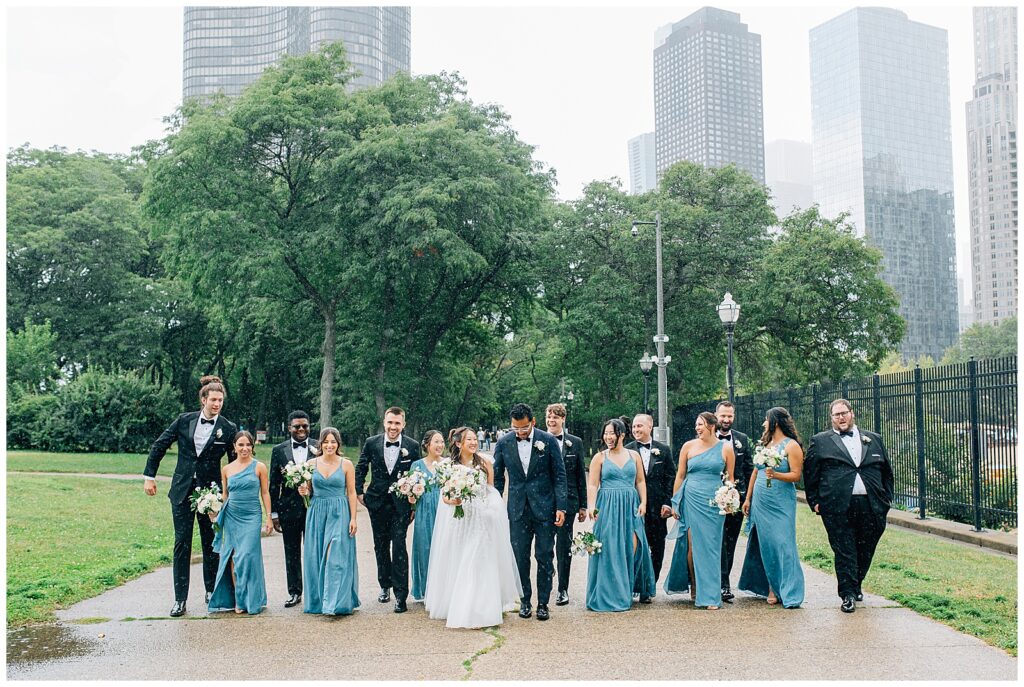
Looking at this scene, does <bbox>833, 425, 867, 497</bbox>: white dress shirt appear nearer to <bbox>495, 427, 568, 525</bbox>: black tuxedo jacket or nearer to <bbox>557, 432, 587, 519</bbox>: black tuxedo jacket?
<bbox>557, 432, 587, 519</bbox>: black tuxedo jacket

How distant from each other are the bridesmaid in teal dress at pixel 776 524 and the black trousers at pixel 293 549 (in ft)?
14.5

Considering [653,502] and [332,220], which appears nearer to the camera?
[653,502]

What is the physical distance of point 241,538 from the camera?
8.86 m

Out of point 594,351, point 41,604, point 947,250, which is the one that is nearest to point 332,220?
point 594,351

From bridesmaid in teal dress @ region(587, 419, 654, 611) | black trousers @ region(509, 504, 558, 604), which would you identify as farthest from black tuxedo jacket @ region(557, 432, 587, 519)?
black trousers @ region(509, 504, 558, 604)

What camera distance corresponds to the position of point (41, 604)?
9.20 metres

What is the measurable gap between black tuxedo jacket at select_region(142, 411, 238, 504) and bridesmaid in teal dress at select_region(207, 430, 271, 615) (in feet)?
0.48

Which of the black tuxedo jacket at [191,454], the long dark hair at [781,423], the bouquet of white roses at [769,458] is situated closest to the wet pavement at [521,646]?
the black tuxedo jacket at [191,454]

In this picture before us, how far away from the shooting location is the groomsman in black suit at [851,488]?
880cm

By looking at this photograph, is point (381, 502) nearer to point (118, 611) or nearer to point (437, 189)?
point (118, 611)

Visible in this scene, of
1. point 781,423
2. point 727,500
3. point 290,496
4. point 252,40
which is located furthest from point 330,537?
point 252,40

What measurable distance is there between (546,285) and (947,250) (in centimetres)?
16543

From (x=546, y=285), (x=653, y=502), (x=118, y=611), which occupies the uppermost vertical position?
(x=546, y=285)

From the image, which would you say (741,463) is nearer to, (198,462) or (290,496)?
(290,496)
